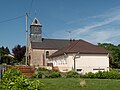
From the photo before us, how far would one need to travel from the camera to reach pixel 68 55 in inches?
1734

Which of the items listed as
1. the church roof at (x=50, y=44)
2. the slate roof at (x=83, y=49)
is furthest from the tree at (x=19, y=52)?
the slate roof at (x=83, y=49)

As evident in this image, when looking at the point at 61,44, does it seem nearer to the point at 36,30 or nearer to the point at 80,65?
the point at 36,30

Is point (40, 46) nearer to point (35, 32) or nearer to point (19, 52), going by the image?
point (35, 32)

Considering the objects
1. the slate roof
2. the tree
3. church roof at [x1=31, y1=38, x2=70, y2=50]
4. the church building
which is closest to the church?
the slate roof

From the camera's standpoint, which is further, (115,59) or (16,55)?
(16,55)

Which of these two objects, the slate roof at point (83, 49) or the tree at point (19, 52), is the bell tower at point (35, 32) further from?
the slate roof at point (83, 49)

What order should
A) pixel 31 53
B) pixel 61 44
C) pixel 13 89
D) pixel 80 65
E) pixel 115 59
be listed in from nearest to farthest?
pixel 13 89, pixel 80 65, pixel 115 59, pixel 31 53, pixel 61 44

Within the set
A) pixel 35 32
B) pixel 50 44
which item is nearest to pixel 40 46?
pixel 50 44

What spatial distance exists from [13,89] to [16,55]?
2769 inches

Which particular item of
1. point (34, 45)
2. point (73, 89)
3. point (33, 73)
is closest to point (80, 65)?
point (33, 73)

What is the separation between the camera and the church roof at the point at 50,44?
62.0 m

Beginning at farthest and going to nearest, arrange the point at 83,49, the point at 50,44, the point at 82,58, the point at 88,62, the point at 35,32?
the point at 35,32, the point at 50,44, the point at 83,49, the point at 88,62, the point at 82,58

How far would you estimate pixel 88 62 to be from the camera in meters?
44.6

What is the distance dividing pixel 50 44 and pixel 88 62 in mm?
20682
